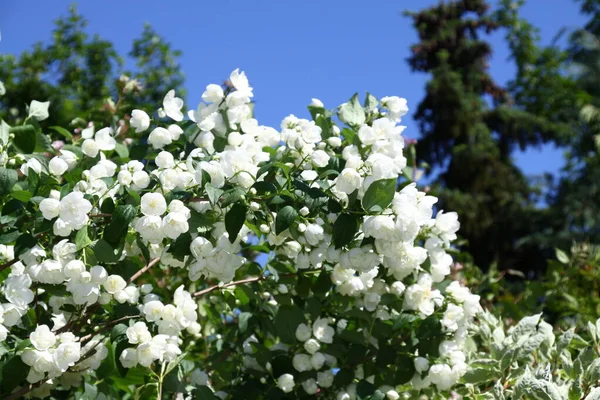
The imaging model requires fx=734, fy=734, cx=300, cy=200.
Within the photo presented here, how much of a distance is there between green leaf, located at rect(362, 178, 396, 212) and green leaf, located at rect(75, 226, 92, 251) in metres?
Result: 0.57

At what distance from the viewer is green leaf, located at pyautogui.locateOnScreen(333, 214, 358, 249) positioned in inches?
60.2

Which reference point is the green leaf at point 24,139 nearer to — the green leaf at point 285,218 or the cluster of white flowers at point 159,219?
the cluster of white flowers at point 159,219

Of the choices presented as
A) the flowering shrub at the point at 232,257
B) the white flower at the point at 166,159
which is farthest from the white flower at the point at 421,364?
the white flower at the point at 166,159

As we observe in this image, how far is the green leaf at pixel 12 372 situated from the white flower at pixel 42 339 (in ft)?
0.16

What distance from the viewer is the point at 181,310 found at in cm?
163

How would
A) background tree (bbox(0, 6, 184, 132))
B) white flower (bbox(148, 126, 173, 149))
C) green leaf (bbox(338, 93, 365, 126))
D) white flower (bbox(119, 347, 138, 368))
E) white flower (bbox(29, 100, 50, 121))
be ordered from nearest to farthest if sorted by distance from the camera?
white flower (bbox(119, 347, 138, 368)), white flower (bbox(148, 126, 173, 149)), green leaf (bbox(338, 93, 365, 126)), white flower (bbox(29, 100, 50, 121)), background tree (bbox(0, 6, 184, 132))

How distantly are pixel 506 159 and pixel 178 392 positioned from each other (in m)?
15.9

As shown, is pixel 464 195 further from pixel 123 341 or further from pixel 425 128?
pixel 123 341

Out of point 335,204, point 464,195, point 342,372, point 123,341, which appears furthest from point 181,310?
point 464,195

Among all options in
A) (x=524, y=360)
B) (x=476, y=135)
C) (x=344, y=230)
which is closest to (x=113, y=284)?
(x=344, y=230)

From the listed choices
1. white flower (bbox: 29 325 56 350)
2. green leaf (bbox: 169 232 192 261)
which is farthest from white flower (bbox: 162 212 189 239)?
white flower (bbox: 29 325 56 350)

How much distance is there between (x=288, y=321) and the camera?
1962mm

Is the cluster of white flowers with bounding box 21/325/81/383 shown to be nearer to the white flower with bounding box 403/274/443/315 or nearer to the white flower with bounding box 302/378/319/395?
the white flower with bounding box 302/378/319/395

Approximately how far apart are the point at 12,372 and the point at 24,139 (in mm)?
612
